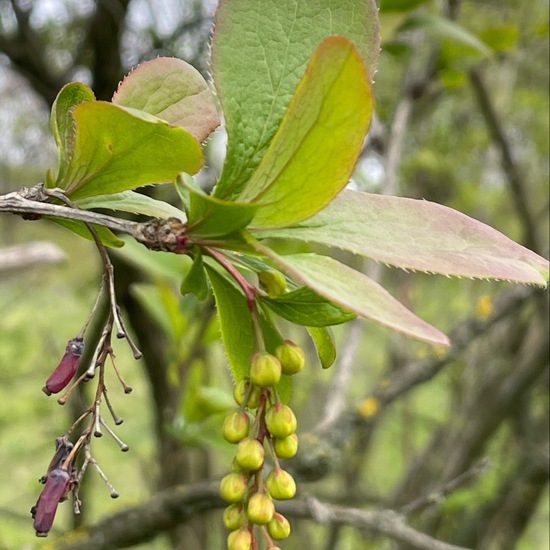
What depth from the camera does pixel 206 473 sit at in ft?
6.38

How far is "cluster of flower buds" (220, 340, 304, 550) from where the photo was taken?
16.7 inches

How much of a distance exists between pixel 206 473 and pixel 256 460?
1.59 meters

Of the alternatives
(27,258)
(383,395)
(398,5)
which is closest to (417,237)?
(398,5)

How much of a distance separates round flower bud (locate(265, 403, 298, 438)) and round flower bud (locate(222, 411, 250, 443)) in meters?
0.02

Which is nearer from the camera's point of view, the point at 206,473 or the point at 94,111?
the point at 94,111

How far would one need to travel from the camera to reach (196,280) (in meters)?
0.45

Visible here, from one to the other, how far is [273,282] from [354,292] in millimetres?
92

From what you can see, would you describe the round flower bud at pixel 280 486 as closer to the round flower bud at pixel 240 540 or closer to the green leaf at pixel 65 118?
the round flower bud at pixel 240 540

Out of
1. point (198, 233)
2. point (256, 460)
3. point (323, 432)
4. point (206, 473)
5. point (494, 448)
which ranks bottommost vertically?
point (494, 448)

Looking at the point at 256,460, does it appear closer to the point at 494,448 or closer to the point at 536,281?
the point at 536,281

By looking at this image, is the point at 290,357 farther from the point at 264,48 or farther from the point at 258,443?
the point at 264,48

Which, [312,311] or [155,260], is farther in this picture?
[155,260]

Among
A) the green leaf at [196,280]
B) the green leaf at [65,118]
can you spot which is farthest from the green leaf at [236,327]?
the green leaf at [65,118]

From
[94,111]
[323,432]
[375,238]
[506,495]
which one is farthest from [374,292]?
[506,495]
